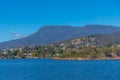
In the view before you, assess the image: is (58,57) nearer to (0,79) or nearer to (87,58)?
(87,58)

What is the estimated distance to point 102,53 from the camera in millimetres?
177875

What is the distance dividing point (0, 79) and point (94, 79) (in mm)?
14147

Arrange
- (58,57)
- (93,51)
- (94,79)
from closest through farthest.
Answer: (94,79)
(93,51)
(58,57)

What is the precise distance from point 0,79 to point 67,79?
10156 millimetres

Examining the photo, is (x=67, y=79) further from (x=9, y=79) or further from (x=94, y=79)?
(x=9, y=79)

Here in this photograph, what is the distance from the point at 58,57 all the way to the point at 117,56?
1124 inches

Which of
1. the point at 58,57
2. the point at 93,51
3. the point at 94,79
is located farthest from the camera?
the point at 58,57

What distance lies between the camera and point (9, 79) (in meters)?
58.0

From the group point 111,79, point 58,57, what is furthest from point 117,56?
point 111,79

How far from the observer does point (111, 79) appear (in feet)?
185

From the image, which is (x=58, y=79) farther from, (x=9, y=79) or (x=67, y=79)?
(x=9, y=79)

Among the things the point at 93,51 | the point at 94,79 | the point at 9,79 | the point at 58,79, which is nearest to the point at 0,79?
the point at 9,79

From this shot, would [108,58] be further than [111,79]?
Yes

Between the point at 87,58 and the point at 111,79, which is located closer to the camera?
the point at 111,79
